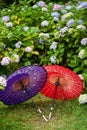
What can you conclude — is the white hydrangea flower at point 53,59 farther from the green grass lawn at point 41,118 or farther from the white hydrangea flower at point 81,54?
the green grass lawn at point 41,118

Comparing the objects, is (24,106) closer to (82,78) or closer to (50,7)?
(82,78)

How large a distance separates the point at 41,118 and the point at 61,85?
438mm

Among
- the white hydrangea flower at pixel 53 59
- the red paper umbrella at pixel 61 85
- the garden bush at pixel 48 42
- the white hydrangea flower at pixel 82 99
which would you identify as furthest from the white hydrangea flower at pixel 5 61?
the white hydrangea flower at pixel 82 99

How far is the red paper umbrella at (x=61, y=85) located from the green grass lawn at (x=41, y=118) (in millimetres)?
117

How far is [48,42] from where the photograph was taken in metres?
6.13

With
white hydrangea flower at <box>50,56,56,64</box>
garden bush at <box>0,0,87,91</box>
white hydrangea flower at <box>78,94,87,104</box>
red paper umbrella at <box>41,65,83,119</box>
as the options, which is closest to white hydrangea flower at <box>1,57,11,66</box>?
garden bush at <box>0,0,87,91</box>

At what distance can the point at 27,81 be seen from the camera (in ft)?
16.1

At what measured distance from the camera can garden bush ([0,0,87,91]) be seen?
579cm

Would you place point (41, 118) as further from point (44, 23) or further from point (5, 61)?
point (44, 23)

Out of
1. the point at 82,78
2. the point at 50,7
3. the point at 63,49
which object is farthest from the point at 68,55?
the point at 50,7

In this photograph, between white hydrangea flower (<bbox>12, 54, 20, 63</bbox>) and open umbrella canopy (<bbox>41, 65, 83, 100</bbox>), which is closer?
open umbrella canopy (<bbox>41, 65, 83, 100</bbox>)

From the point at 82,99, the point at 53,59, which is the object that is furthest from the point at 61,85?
the point at 53,59

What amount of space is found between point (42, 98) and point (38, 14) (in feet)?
5.81

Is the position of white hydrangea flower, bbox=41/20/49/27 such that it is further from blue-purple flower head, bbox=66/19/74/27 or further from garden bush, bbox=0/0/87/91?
blue-purple flower head, bbox=66/19/74/27
